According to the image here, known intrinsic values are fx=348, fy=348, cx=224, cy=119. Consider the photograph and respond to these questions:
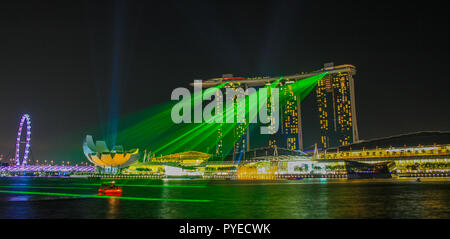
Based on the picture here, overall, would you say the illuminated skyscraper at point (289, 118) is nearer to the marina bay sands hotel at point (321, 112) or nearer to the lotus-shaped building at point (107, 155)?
the marina bay sands hotel at point (321, 112)

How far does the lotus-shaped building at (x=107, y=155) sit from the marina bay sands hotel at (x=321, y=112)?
3944cm

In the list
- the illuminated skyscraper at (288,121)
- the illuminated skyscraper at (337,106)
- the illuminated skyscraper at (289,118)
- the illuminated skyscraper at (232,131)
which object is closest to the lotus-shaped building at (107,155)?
the illuminated skyscraper at (232,131)

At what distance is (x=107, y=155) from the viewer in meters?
122

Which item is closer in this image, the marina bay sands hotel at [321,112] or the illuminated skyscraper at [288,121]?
the marina bay sands hotel at [321,112]

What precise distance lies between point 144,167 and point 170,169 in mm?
12377

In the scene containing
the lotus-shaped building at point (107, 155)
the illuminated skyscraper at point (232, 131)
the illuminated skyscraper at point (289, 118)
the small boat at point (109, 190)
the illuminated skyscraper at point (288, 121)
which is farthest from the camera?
the illuminated skyscraper at point (232, 131)

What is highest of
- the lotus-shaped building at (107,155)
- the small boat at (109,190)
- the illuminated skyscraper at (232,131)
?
the illuminated skyscraper at (232,131)

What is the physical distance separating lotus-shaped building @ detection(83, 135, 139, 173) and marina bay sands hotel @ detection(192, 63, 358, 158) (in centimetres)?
3944

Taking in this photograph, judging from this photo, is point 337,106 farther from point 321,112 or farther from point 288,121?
point 288,121

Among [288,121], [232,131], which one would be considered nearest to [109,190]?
[288,121]

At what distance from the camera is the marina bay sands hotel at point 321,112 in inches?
5413

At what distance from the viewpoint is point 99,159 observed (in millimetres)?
122938

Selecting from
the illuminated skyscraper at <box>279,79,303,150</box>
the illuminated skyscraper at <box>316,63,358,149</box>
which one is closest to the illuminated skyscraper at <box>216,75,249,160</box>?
the illuminated skyscraper at <box>279,79,303,150</box>
